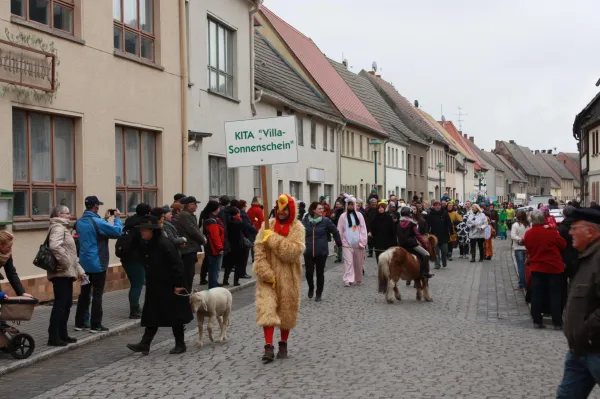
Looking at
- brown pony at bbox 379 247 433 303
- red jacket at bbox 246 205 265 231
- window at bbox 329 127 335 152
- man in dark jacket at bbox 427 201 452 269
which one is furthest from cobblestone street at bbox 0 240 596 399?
window at bbox 329 127 335 152

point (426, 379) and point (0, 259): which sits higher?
point (0, 259)

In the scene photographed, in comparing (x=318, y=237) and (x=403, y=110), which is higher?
(x=403, y=110)

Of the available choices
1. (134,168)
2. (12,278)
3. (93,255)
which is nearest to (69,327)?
(93,255)

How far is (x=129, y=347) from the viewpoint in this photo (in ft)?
31.9

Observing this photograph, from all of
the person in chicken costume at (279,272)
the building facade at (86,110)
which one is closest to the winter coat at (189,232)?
the building facade at (86,110)

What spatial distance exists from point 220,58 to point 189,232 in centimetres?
1112

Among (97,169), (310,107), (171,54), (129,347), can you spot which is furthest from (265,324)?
(310,107)

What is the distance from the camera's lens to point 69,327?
11602 mm

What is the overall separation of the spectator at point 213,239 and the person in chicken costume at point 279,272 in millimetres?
→ 6042

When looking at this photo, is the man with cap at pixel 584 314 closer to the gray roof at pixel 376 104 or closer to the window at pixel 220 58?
the window at pixel 220 58

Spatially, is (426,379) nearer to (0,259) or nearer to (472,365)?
(472,365)

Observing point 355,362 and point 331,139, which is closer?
point 355,362

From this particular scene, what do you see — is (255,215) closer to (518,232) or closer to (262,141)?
(518,232)

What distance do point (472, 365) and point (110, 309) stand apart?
22.1ft
